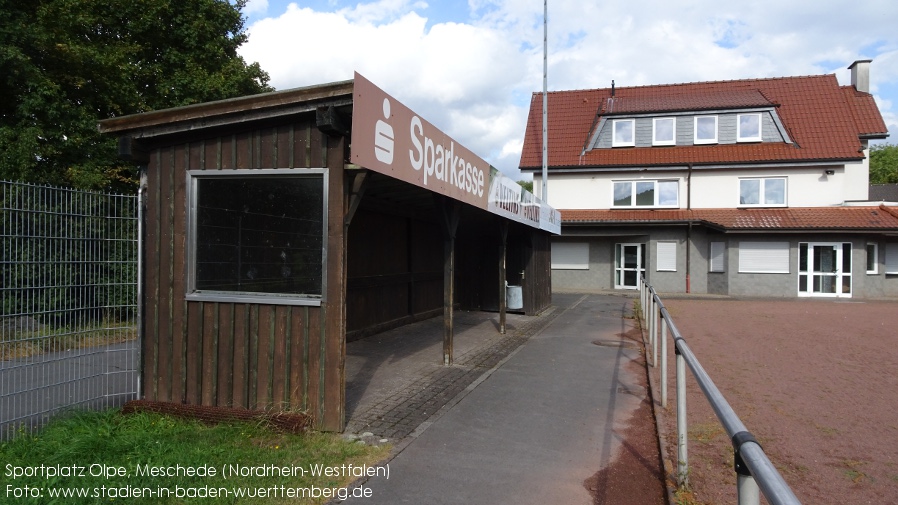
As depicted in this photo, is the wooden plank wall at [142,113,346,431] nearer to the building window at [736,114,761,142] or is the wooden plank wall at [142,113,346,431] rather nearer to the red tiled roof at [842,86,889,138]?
the building window at [736,114,761,142]

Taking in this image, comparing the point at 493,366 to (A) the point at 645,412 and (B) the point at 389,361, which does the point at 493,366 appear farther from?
(A) the point at 645,412

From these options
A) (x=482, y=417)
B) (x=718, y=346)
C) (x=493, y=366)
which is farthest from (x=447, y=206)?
(x=718, y=346)

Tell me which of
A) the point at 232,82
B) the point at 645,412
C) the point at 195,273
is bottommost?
the point at 645,412

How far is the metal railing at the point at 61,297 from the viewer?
17.3ft

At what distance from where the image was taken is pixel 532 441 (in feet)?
19.0

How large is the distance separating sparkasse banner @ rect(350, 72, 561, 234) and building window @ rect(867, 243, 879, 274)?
76.1 feet

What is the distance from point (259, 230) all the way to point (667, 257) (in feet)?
78.2

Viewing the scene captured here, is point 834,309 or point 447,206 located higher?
point 447,206

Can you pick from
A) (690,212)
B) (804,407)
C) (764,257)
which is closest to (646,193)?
(690,212)

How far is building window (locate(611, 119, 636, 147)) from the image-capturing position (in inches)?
1157

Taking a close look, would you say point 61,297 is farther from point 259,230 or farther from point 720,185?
point 720,185

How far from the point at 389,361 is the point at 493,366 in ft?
5.16

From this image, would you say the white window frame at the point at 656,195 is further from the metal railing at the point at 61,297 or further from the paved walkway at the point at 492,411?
the metal railing at the point at 61,297

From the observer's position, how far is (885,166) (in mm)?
62969
